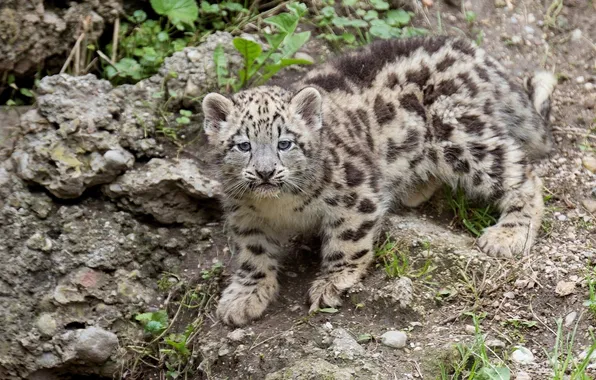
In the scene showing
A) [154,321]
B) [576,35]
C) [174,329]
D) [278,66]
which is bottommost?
[174,329]

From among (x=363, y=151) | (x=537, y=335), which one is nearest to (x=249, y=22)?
(x=363, y=151)

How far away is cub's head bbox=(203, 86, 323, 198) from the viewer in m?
7.11

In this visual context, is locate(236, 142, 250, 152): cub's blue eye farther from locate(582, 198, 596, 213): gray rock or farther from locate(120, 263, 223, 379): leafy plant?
locate(582, 198, 596, 213): gray rock

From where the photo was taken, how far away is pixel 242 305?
7543 millimetres

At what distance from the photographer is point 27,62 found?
8859 mm

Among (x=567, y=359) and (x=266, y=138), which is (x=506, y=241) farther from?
(x=266, y=138)

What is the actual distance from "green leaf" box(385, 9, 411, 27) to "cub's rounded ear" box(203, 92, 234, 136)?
2.96 meters

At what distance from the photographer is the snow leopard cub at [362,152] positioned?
7.30 metres

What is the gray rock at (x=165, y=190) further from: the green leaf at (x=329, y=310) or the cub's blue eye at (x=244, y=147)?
the green leaf at (x=329, y=310)

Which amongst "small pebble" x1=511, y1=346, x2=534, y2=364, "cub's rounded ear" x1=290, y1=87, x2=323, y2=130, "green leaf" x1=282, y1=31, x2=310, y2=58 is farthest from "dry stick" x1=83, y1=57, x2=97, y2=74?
"small pebble" x1=511, y1=346, x2=534, y2=364

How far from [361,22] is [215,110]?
2714mm

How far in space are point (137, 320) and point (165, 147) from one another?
1.66 m

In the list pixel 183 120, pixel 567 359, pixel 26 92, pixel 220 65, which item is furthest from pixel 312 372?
pixel 26 92

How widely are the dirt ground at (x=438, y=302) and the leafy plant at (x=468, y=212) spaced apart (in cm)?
11
